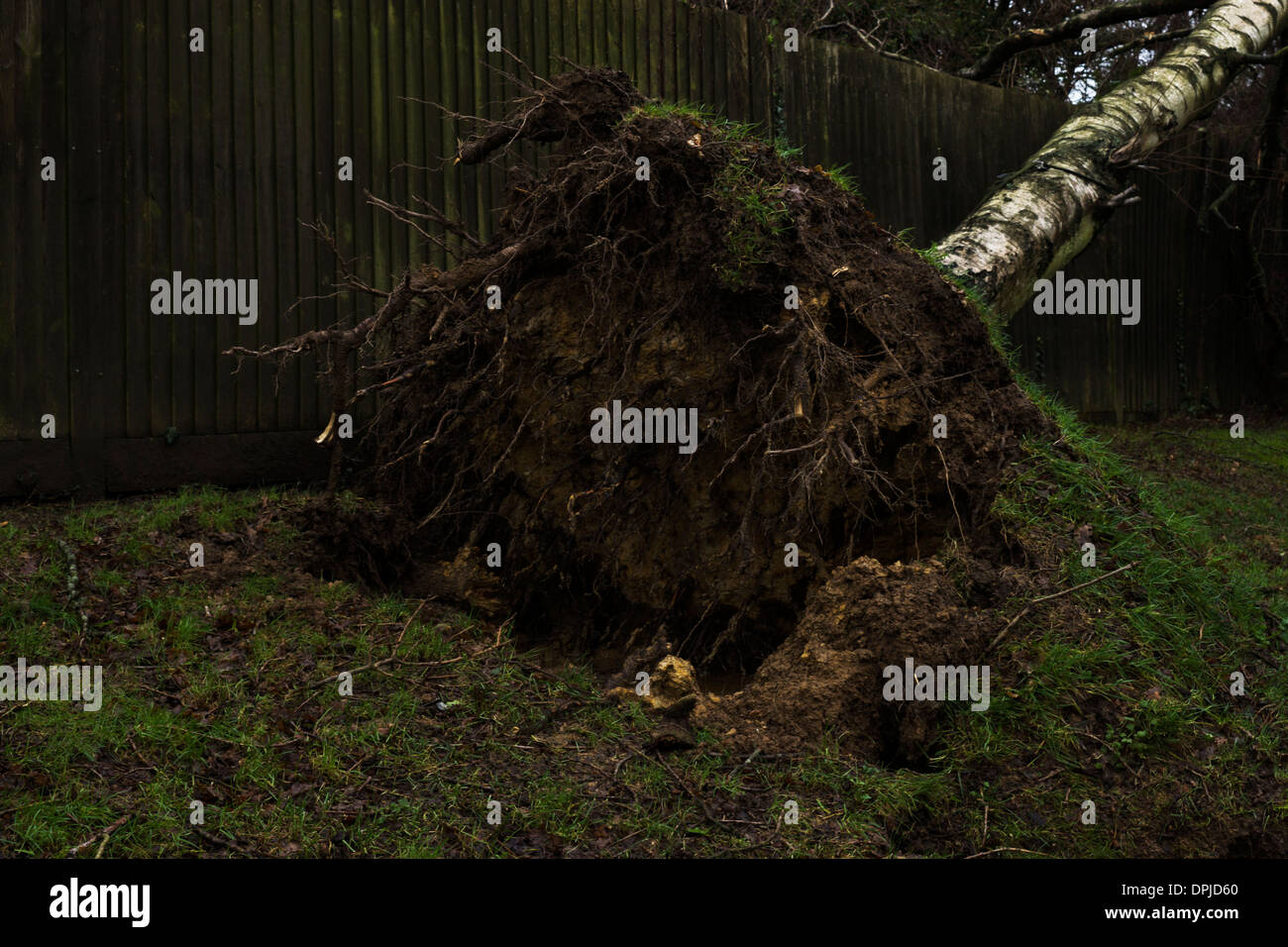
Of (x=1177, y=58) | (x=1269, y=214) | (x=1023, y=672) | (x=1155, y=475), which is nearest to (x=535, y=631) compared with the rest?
(x=1023, y=672)

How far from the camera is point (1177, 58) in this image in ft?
27.2

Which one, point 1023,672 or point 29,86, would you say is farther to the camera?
point 29,86

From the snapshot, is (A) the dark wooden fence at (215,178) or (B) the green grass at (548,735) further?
(A) the dark wooden fence at (215,178)

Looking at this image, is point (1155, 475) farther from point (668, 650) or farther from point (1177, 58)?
point (668, 650)

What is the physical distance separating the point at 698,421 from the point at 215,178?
10.5 feet

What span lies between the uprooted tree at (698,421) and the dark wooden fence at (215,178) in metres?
1.14

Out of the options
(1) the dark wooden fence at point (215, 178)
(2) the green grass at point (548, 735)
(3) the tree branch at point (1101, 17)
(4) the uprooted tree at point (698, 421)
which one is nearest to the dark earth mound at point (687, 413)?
(4) the uprooted tree at point (698, 421)

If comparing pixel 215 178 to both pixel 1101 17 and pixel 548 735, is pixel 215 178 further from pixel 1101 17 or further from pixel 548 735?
pixel 1101 17

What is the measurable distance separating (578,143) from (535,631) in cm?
240

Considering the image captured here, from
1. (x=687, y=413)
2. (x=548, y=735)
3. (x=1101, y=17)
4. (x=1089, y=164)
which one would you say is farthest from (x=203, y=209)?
(x=1101, y=17)

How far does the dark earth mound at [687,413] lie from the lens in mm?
4594

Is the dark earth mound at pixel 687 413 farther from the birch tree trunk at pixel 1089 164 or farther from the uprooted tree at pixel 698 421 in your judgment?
the birch tree trunk at pixel 1089 164

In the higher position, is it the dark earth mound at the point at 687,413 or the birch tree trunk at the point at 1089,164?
the birch tree trunk at the point at 1089,164

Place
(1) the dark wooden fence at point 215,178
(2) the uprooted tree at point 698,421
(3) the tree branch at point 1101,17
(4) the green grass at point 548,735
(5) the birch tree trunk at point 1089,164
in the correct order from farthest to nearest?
(3) the tree branch at point 1101,17, (5) the birch tree trunk at point 1089,164, (1) the dark wooden fence at point 215,178, (2) the uprooted tree at point 698,421, (4) the green grass at point 548,735
